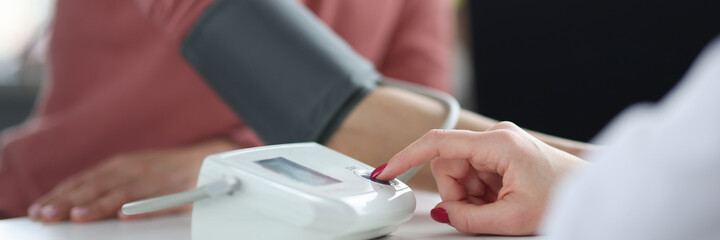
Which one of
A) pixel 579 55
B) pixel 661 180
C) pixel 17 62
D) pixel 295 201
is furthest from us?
pixel 17 62

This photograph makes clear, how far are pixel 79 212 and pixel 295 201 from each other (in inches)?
11.5

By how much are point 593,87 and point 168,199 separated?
1229 mm

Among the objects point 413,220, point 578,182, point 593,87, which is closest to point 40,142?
point 413,220

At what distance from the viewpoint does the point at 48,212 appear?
576mm

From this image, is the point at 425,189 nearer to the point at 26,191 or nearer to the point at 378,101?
the point at 378,101

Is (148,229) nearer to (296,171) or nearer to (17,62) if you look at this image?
(296,171)

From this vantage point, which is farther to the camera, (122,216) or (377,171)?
(122,216)

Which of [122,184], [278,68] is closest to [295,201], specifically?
[278,68]

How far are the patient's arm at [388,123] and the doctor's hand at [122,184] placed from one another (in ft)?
0.54

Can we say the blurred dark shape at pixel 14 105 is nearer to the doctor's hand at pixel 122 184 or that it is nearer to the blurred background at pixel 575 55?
the blurred background at pixel 575 55

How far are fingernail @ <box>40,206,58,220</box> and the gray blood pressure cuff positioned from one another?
0.18 m

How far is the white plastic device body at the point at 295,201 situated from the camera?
386mm

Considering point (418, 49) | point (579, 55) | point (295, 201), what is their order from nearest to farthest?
point (295, 201)
point (418, 49)
point (579, 55)

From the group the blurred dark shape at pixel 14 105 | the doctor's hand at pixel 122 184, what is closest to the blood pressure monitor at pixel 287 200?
the doctor's hand at pixel 122 184
